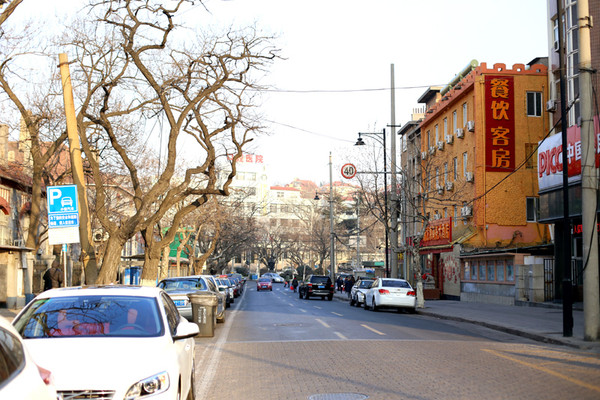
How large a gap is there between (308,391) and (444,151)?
131 ft

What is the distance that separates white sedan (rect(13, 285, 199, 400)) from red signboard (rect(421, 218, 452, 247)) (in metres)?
38.2

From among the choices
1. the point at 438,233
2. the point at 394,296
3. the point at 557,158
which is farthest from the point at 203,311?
the point at 438,233

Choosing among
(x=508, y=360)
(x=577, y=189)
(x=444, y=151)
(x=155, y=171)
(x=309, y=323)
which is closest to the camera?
(x=508, y=360)

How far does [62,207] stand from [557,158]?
18973 mm

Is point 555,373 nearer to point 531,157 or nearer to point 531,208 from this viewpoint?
point 531,157

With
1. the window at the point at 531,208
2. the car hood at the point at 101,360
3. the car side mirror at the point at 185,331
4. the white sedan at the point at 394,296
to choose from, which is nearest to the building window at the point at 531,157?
the window at the point at 531,208

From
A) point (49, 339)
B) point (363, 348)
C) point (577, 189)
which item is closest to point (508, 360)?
point (363, 348)

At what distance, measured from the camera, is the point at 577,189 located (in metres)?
25.5

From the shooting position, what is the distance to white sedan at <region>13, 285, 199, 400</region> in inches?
225

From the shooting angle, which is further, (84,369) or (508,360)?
(508,360)

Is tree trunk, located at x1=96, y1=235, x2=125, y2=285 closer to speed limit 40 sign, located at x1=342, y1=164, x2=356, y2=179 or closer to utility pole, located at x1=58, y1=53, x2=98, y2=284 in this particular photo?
utility pole, located at x1=58, y1=53, x2=98, y2=284

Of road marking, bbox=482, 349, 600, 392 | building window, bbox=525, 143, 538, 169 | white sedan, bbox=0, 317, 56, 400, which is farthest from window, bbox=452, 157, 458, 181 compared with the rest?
white sedan, bbox=0, 317, 56, 400

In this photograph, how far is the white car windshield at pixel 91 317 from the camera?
22.8 ft

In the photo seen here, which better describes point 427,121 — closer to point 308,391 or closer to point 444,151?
point 444,151
